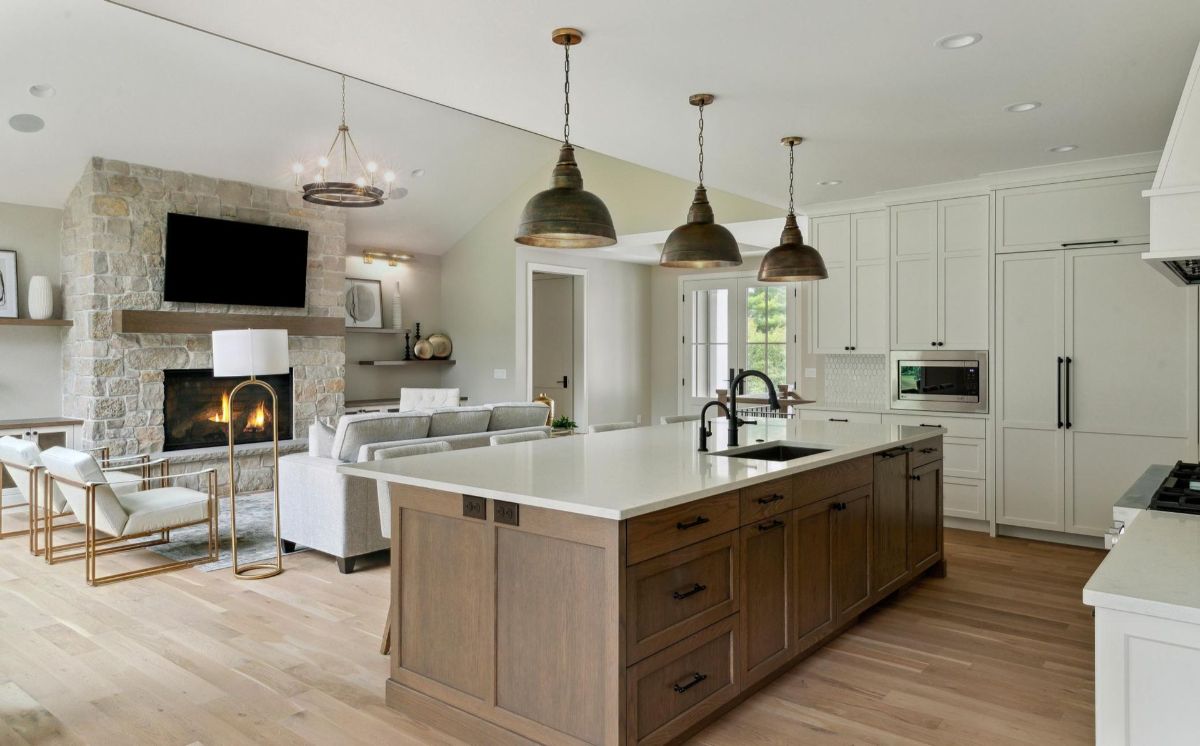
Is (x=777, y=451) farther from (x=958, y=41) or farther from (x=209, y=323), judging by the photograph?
(x=209, y=323)

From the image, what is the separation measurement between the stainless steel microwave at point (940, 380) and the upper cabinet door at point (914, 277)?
0.37 ft

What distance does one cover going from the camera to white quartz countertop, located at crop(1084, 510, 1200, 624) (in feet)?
4.68

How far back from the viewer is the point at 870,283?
19.8 feet

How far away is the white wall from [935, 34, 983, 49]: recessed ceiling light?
277 inches

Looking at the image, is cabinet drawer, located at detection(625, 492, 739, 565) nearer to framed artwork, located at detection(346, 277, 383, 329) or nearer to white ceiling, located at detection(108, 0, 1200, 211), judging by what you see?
white ceiling, located at detection(108, 0, 1200, 211)

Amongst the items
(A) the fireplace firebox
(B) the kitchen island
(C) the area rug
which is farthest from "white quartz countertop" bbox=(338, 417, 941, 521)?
(A) the fireplace firebox

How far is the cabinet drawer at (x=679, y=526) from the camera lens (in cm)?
226

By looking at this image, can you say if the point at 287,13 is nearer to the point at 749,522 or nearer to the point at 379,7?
the point at 379,7

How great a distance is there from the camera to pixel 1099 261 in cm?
503

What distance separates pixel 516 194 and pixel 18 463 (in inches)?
219

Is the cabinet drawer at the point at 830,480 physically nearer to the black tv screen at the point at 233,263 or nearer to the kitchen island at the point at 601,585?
the kitchen island at the point at 601,585

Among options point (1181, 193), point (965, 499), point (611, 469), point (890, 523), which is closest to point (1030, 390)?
point (965, 499)

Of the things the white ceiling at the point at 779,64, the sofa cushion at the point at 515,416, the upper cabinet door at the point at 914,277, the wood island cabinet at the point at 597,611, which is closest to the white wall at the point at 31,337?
the sofa cushion at the point at 515,416

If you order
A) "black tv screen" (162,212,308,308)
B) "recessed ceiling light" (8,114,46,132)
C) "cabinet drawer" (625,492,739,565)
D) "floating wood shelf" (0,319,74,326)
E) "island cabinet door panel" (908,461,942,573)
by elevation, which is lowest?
"island cabinet door panel" (908,461,942,573)
